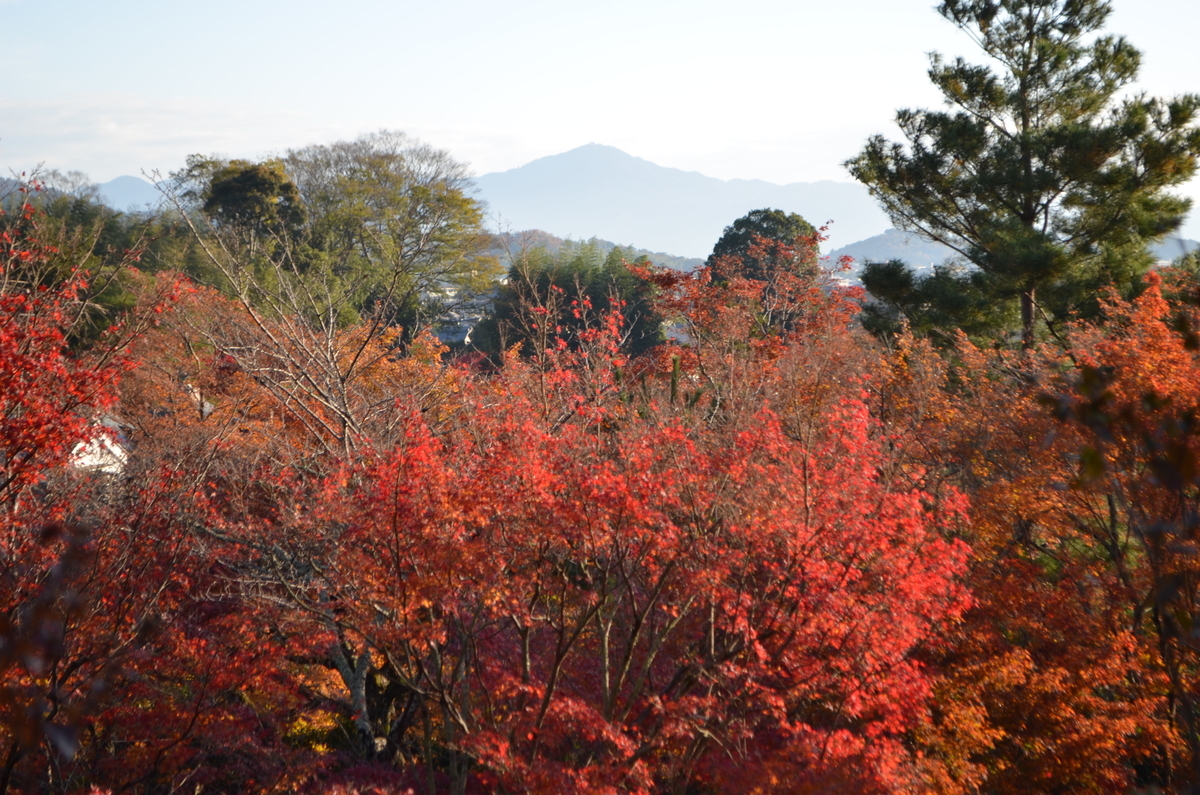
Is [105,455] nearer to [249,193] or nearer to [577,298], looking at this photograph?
[249,193]

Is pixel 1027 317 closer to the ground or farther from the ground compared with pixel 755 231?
closer to the ground

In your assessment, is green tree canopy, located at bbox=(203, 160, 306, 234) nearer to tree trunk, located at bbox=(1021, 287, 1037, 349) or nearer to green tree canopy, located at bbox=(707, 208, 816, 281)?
green tree canopy, located at bbox=(707, 208, 816, 281)

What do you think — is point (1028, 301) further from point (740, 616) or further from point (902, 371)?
point (740, 616)

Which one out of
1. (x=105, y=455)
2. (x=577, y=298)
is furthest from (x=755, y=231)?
(x=105, y=455)

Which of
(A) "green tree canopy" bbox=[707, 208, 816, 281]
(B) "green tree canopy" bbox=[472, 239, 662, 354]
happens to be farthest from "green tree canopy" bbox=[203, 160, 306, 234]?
(A) "green tree canopy" bbox=[707, 208, 816, 281]

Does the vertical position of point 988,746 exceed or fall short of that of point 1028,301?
it falls short

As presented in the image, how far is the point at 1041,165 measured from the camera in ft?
60.6

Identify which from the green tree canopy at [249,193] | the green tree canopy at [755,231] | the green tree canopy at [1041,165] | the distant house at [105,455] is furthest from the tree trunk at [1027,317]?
the green tree canopy at [249,193]

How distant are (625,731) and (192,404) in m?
15.2

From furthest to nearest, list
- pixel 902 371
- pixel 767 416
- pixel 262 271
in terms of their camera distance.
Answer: pixel 262 271 < pixel 902 371 < pixel 767 416

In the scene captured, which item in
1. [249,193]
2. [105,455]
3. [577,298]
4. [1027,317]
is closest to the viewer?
[105,455]

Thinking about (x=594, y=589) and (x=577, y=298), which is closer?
(x=594, y=589)

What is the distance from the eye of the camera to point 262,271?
28.8 meters

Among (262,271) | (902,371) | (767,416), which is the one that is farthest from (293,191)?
(767,416)
